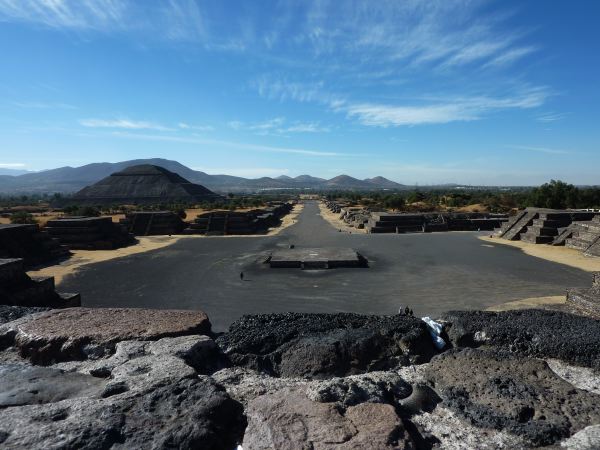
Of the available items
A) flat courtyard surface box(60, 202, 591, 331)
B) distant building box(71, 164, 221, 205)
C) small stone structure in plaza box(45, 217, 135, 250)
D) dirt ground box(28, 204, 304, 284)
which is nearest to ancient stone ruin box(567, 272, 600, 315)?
flat courtyard surface box(60, 202, 591, 331)

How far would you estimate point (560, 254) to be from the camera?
57.1 ft

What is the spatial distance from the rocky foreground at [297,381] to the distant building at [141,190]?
283 feet

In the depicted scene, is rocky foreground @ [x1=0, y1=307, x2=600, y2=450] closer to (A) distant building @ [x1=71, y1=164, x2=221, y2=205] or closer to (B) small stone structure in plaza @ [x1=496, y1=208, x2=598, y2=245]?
(B) small stone structure in plaza @ [x1=496, y1=208, x2=598, y2=245]

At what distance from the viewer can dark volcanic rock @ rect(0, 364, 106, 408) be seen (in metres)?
1.99

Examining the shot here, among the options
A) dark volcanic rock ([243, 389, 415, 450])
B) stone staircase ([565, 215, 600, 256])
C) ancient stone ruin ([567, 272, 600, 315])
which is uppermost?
dark volcanic rock ([243, 389, 415, 450])

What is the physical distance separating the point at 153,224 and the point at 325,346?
92.0ft

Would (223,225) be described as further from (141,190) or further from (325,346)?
(141,190)

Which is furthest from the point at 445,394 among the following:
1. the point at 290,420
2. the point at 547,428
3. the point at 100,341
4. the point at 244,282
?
the point at 244,282

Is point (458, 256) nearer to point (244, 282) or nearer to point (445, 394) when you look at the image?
point (244, 282)

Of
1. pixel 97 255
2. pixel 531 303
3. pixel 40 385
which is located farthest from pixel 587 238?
pixel 97 255

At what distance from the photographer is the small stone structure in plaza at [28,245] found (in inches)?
655

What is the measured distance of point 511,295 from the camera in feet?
33.9

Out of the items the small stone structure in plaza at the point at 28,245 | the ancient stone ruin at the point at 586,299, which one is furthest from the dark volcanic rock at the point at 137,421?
the small stone structure in plaza at the point at 28,245

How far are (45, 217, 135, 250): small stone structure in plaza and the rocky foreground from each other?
66.3 ft
